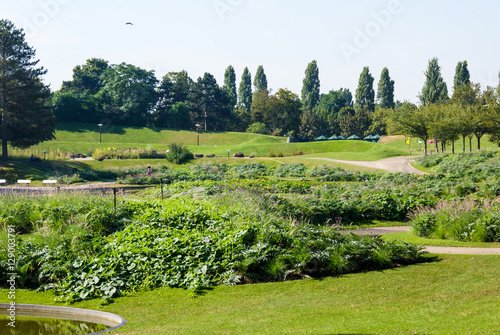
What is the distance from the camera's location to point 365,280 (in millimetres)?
8453

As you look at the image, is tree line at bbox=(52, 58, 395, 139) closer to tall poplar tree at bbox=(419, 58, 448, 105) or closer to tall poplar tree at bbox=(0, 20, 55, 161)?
tall poplar tree at bbox=(419, 58, 448, 105)

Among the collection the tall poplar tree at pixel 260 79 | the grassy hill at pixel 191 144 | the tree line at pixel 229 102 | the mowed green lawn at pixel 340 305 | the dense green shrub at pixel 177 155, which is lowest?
the mowed green lawn at pixel 340 305

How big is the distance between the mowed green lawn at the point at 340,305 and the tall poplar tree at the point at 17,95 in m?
35.3

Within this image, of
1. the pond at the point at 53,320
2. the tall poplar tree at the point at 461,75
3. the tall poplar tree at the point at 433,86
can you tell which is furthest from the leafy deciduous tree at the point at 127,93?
the pond at the point at 53,320

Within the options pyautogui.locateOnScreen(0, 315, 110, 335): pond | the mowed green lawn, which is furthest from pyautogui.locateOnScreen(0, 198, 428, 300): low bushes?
pyautogui.locateOnScreen(0, 315, 110, 335): pond

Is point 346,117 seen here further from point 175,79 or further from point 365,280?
point 365,280

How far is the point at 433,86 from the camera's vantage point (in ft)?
264

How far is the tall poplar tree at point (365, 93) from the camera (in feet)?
301

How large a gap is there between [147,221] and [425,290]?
664 centimetres

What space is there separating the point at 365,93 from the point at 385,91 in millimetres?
4816

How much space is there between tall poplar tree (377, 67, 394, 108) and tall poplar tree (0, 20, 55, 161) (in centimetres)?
7015

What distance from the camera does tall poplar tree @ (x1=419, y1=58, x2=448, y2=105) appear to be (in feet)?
262

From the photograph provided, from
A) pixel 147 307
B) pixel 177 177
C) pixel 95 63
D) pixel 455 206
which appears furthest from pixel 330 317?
pixel 95 63

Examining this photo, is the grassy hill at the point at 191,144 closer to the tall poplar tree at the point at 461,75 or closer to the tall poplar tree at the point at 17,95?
the tall poplar tree at the point at 17,95
